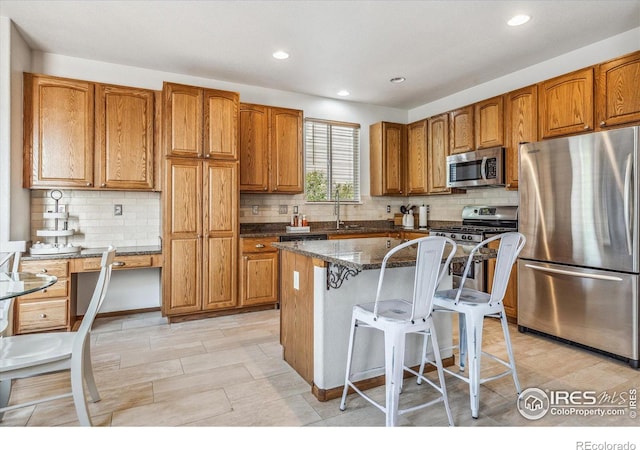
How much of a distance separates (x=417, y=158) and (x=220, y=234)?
118 inches

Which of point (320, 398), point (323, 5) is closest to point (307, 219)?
point (323, 5)

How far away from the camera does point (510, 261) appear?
2.19 m

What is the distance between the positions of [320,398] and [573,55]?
13.2 feet

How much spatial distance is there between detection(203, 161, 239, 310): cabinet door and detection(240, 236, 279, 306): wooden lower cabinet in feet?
0.33

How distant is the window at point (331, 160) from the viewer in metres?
5.29

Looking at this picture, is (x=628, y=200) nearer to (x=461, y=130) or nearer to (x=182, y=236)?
(x=461, y=130)

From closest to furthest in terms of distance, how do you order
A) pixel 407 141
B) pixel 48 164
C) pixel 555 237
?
pixel 555 237 → pixel 48 164 → pixel 407 141

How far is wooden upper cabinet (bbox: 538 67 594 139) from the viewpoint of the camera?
3.34 m

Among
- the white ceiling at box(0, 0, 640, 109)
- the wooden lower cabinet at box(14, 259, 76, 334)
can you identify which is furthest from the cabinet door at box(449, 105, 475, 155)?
the wooden lower cabinet at box(14, 259, 76, 334)

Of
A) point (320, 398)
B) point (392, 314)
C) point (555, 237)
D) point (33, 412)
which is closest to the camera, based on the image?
point (392, 314)

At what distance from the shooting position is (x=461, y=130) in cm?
469

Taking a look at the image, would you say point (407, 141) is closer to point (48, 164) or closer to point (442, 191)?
point (442, 191)

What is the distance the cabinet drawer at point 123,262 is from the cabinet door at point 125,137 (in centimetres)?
73

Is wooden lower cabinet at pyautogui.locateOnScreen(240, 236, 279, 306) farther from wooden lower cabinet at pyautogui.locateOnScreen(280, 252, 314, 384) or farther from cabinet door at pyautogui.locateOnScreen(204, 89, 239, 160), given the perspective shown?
wooden lower cabinet at pyautogui.locateOnScreen(280, 252, 314, 384)
